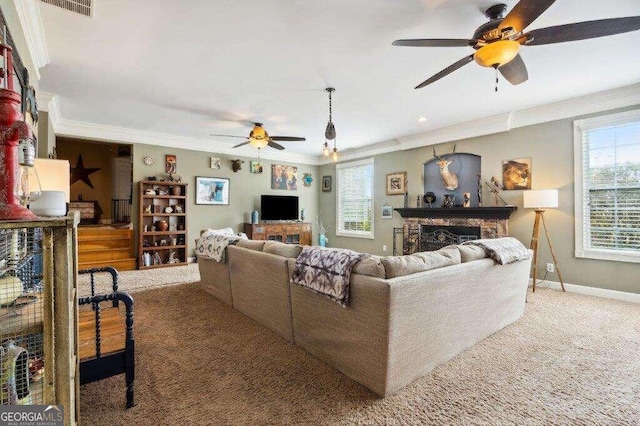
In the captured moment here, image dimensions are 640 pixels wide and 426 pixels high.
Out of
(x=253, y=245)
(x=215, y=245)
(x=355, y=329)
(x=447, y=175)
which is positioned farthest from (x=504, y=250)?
(x=447, y=175)

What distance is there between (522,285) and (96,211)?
9.67 metres

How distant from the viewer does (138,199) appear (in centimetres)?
574

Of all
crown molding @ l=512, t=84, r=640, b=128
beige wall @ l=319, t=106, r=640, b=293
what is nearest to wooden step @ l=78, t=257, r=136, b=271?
beige wall @ l=319, t=106, r=640, b=293

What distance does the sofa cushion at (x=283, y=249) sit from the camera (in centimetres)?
256

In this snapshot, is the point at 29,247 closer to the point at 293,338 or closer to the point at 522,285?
the point at 293,338

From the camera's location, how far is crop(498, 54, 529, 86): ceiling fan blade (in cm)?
238

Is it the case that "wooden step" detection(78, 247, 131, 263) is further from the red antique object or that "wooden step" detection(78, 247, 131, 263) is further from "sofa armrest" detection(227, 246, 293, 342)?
the red antique object

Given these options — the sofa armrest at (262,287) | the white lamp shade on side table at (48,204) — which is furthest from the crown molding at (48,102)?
the white lamp shade on side table at (48,204)

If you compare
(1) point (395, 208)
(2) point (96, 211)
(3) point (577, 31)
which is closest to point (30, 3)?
(3) point (577, 31)

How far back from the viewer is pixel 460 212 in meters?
5.14

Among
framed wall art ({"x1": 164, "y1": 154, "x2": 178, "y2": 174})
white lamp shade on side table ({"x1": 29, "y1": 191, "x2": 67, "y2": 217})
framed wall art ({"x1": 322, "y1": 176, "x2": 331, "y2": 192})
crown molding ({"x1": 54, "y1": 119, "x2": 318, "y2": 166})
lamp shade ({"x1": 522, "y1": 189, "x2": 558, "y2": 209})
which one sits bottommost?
white lamp shade on side table ({"x1": 29, "y1": 191, "x2": 67, "y2": 217})

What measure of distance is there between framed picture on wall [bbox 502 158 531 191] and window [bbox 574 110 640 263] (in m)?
0.60

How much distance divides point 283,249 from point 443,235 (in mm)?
3841

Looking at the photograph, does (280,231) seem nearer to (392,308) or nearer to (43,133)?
(43,133)
